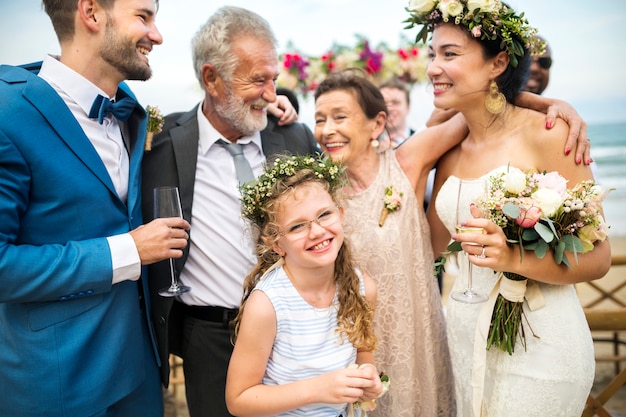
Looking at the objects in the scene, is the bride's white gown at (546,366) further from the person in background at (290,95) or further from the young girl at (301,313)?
the person in background at (290,95)

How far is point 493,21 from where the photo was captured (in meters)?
2.50

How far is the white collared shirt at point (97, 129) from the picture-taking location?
7.36 ft

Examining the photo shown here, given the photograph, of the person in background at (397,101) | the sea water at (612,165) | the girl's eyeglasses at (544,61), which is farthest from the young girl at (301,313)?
the sea water at (612,165)

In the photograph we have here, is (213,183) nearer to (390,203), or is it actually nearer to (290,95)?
(390,203)

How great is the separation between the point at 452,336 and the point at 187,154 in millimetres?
1787

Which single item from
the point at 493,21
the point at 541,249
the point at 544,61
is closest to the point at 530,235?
the point at 541,249

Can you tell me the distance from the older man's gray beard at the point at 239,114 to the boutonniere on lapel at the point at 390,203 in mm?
866

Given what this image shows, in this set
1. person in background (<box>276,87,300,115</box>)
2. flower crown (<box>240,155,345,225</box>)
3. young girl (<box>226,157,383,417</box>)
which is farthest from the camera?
person in background (<box>276,87,300,115</box>)

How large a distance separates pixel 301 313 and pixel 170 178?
115cm

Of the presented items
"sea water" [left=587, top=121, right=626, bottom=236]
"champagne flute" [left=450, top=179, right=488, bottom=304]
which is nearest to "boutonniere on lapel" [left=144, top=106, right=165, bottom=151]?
"champagne flute" [left=450, top=179, right=488, bottom=304]

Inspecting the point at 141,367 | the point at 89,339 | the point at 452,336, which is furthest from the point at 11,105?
the point at 452,336

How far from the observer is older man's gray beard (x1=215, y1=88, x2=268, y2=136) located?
2988 millimetres

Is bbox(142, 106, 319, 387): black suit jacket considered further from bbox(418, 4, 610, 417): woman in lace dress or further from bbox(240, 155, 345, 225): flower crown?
bbox(418, 4, 610, 417): woman in lace dress

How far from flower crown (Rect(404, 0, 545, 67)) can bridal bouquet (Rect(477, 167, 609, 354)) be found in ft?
2.31
